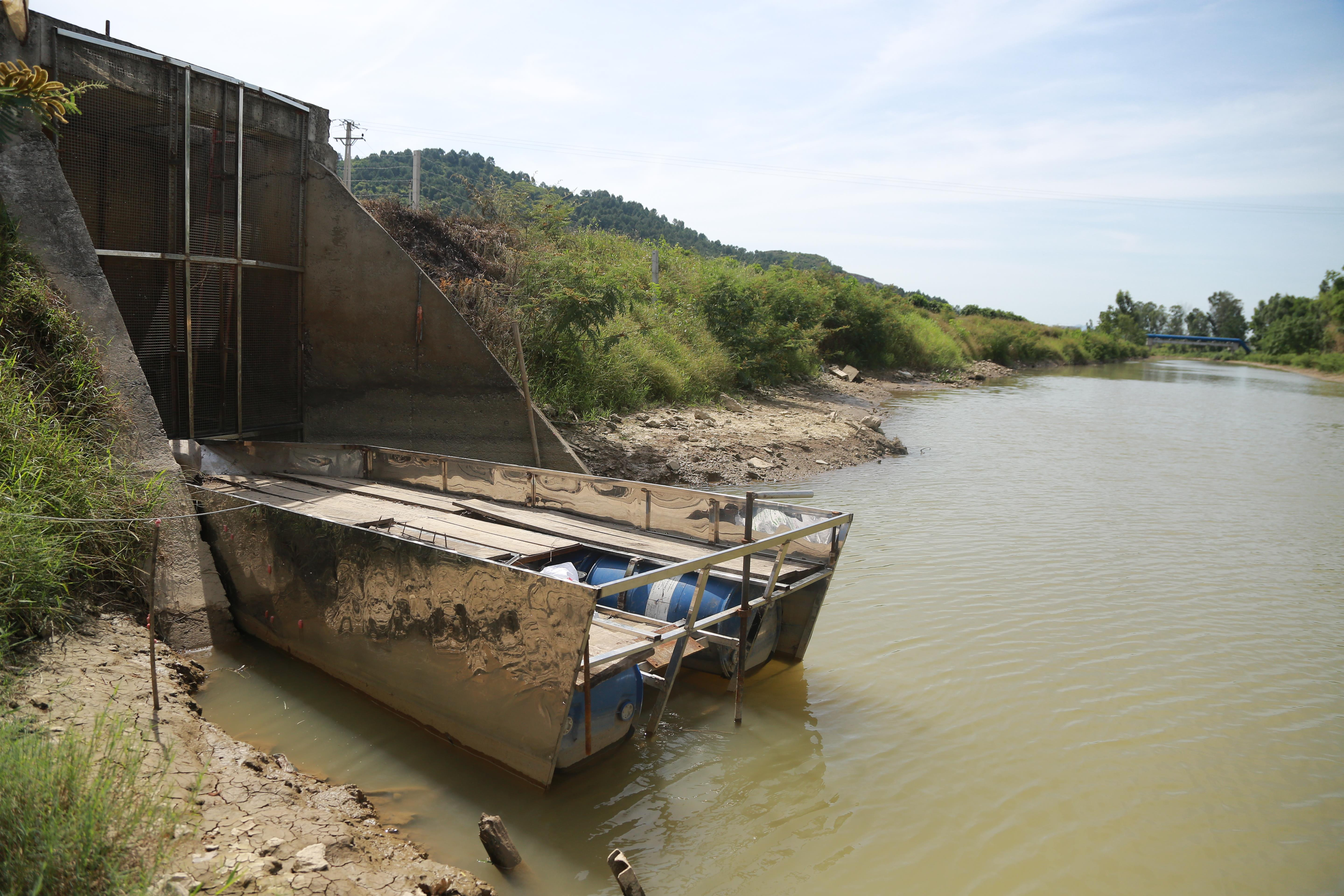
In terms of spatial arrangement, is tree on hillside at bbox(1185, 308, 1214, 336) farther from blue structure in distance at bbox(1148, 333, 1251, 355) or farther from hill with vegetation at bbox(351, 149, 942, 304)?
hill with vegetation at bbox(351, 149, 942, 304)

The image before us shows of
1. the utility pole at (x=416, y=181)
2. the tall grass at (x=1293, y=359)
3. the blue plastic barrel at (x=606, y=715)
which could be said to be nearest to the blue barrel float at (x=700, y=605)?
the blue plastic barrel at (x=606, y=715)

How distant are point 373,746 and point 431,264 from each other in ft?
32.2

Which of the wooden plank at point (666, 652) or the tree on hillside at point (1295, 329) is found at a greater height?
the tree on hillside at point (1295, 329)

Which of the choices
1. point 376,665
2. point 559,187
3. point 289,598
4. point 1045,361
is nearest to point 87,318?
point 289,598

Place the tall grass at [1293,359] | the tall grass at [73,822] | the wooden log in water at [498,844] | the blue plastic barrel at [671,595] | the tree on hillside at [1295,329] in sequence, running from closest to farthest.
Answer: the tall grass at [73,822] < the wooden log in water at [498,844] < the blue plastic barrel at [671,595] < the tall grass at [1293,359] < the tree on hillside at [1295,329]

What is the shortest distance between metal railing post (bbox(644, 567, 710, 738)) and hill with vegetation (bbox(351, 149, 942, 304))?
448 inches

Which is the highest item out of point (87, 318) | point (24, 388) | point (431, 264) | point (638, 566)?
point (431, 264)

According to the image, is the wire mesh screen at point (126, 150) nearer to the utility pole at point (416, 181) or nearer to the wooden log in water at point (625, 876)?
the wooden log in water at point (625, 876)

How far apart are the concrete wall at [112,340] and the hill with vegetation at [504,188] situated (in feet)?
27.5

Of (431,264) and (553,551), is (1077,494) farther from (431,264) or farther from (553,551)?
(431,264)

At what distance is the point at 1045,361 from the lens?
4944cm

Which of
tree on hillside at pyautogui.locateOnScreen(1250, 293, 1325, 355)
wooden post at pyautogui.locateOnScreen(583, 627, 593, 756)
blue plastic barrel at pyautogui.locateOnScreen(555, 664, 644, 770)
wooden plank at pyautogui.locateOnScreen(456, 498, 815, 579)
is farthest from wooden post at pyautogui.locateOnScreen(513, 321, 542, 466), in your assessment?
tree on hillside at pyautogui.locateOnScreen(1250, 293, 1325, 355)

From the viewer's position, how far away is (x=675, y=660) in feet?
14.0

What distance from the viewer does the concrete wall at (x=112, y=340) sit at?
5289mm
